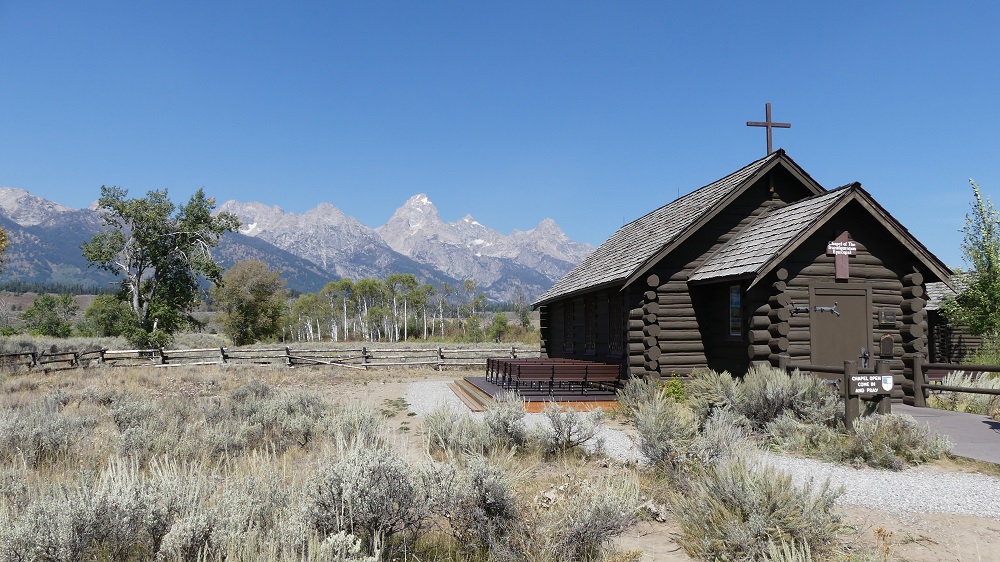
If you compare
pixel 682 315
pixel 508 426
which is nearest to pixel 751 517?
pixel 508 426

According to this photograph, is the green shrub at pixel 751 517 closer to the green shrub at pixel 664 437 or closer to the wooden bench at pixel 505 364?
the green shrub at pixel 664 437

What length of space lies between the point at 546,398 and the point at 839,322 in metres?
7.27

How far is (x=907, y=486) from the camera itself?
284 inches

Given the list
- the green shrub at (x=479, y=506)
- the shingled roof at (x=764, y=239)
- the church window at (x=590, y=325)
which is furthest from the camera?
the church window at (x=590, y=325)

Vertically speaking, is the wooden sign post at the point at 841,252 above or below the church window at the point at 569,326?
above

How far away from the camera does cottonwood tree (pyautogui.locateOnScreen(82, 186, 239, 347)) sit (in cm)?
Result: 3650

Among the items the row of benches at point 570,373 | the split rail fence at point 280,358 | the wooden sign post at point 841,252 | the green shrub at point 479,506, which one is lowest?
the split rail fence at point 280,358

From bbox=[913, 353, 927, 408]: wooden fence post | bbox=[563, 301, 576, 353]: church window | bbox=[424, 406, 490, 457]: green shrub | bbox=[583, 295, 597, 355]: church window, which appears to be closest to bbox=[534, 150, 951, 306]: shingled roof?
bbox=[583, 295, 597, 355]: church window

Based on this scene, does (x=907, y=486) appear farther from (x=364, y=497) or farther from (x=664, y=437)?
(x=364, y=497)

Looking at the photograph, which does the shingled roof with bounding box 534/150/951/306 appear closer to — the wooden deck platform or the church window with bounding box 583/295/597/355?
the church window with bounding box 583/295/597/355

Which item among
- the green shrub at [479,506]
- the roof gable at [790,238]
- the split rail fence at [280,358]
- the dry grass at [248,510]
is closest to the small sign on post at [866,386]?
the roof gable at [790,238]

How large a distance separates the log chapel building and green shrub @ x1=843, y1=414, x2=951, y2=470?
4051mm

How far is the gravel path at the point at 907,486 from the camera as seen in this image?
638 centimetres

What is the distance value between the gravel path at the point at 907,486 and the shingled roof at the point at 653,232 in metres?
7.25
